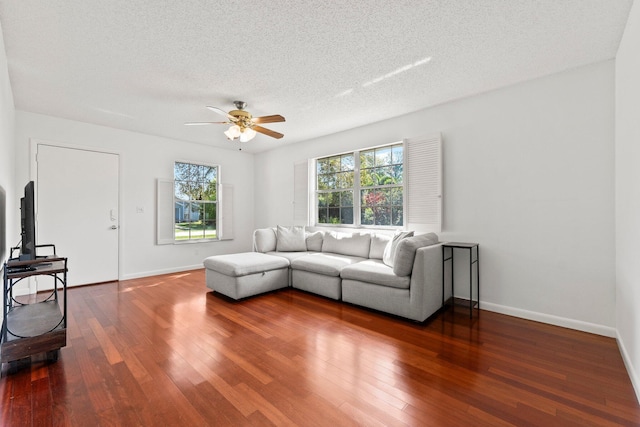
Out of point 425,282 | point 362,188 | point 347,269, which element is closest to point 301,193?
point 362,188

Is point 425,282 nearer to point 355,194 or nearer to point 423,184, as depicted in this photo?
point 423,184

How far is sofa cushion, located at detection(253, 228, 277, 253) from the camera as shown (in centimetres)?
483

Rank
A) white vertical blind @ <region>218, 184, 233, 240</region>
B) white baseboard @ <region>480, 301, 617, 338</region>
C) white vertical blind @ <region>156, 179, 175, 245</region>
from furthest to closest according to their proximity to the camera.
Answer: white vertical blind @ <region>218, 184, 233, 240</region> < white vertical blind @ <region>156, 179, 175, 245</region> < white baseboard @ <region>480, 301, 617, 338</region>

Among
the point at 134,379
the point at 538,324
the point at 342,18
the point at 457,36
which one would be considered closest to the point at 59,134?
the point at 134,379

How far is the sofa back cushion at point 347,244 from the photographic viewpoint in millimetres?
4284

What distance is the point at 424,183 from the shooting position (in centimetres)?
386

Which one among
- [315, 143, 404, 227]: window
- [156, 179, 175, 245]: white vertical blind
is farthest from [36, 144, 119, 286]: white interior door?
[315, 143, 404, 227]: window

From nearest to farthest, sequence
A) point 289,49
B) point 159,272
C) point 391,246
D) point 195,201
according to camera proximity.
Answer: point 289,49, point 391,246, point 159,272, point 195,201

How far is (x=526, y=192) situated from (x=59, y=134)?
20.4 feet

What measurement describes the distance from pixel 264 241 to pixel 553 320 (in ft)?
12.7

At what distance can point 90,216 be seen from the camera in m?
4.51

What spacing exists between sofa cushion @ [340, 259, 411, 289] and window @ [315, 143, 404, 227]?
3.66ft

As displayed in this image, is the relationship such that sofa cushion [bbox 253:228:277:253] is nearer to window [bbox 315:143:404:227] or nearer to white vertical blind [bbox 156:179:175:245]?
window [bbox 315:143:404:227]

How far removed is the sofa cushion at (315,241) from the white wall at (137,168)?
2.23 metres
